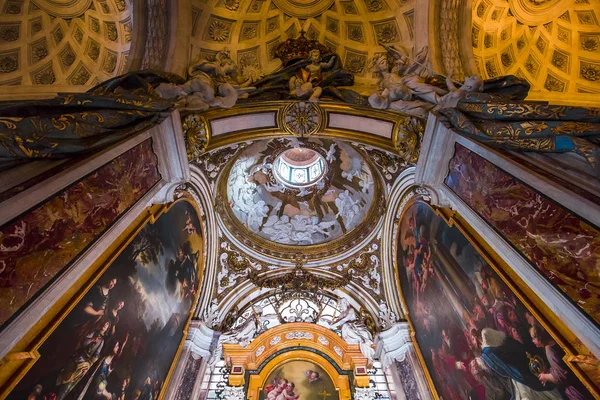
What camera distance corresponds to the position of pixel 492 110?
4672 mm

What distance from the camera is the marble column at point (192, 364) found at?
7.65 meters

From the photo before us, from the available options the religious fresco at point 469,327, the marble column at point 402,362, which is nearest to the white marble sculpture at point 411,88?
the religious fresco at point 469,327

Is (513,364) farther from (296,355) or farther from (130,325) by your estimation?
(296,355)

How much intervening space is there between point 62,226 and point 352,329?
8.80 m

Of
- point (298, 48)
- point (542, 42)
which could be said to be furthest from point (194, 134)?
point (542, 42)

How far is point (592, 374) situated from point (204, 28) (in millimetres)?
9161

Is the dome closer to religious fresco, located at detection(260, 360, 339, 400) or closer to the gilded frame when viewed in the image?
the gilded frame

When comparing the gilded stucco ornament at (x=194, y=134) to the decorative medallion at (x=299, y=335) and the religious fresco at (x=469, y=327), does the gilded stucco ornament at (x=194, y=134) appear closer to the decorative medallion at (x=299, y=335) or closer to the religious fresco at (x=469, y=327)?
the religious fresco at (x=469, y=327)

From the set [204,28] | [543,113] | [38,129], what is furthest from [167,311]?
[543,113]

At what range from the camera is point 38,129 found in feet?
11.5

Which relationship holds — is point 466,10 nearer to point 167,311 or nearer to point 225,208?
point 225,208

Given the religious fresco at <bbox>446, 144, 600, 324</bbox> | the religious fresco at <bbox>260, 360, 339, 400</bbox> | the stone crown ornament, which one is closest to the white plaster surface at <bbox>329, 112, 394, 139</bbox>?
the stone crown ornament

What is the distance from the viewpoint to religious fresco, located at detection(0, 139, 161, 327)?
310cm

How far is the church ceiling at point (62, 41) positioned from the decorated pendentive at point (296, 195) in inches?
175
